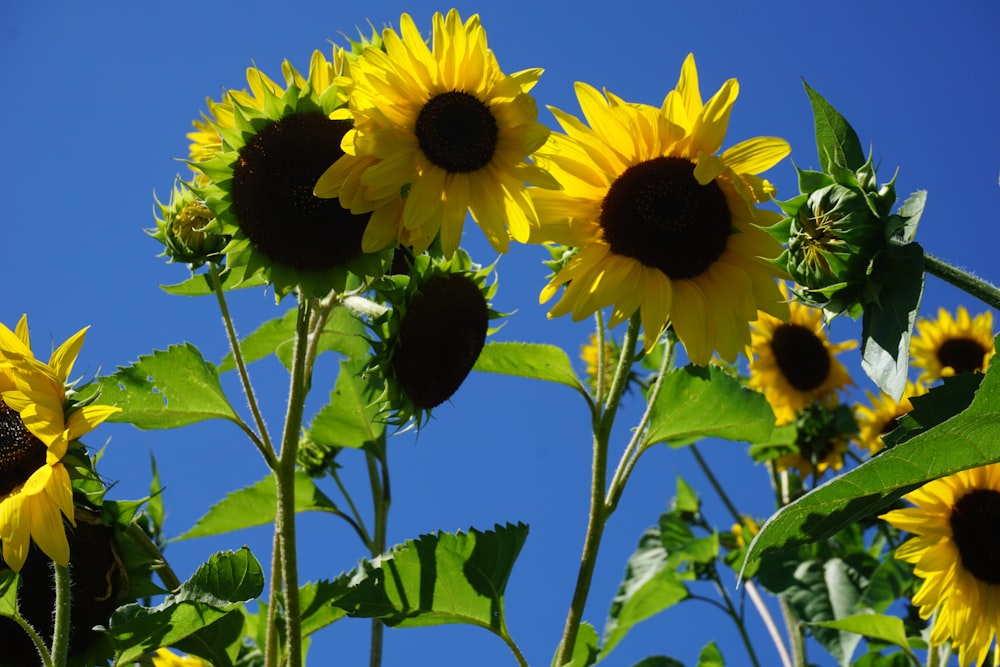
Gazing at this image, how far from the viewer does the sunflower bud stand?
1777 mm

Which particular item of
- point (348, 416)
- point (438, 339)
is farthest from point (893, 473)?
point (348, 416)

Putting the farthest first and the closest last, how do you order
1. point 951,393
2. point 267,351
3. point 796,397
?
point 796,397 → point 267,351 → point 951,393

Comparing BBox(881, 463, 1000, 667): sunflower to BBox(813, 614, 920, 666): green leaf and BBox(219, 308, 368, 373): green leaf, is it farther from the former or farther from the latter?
BBox(219, 308, 368, 373): green leaf

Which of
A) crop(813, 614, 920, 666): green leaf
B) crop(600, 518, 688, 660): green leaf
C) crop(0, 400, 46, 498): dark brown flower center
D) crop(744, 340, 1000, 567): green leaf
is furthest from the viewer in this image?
crop(600, 518, 688, 660): green leaf

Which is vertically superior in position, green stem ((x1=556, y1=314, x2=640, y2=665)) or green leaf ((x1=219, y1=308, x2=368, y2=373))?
green leaf ((x1=219, y1=308, x2=368, y2=373))

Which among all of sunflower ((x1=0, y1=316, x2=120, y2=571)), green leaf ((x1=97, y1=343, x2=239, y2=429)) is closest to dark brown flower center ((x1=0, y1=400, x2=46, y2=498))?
sunflower ((x1=0, y1=316, x2=120, y2=571))

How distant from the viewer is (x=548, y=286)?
166 cm

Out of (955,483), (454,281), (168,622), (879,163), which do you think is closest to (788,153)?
(879,163)

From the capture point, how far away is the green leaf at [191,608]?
1.45 meters

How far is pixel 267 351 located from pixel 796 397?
6.06ft

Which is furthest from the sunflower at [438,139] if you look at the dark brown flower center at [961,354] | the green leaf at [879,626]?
the dark brown flower center at [961,354]

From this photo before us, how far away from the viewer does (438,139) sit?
5.26 feet

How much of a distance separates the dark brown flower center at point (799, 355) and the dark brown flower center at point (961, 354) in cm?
51

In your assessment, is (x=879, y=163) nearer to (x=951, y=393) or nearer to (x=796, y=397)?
(x=951, y=393)
